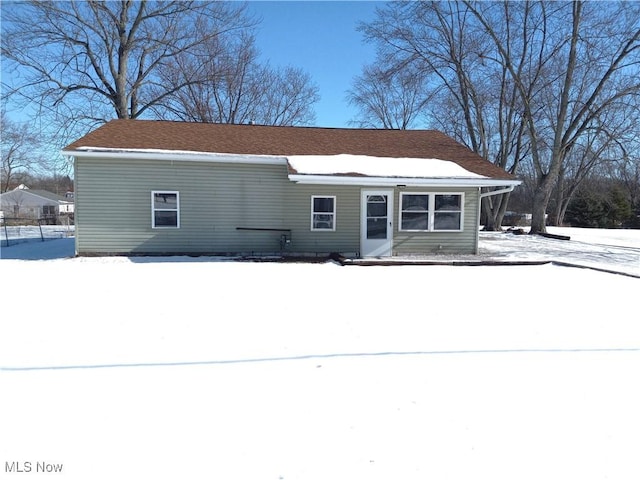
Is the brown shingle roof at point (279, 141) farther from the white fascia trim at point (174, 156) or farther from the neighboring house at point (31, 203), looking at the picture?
the neighboring house at point (31, 203)

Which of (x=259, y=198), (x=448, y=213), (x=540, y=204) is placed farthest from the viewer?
(x=540, y=204)

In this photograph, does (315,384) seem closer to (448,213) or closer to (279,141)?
(448,213)

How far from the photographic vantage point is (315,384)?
376 centimetres

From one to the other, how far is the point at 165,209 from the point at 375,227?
6367 mm

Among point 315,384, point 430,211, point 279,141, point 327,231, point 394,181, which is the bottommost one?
point 315,384

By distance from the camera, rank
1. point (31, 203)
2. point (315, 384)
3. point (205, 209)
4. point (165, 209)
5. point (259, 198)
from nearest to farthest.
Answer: point (315, 384)
point (165, 209)
point (205, 209)
point (259, 198)
point (31, 203)

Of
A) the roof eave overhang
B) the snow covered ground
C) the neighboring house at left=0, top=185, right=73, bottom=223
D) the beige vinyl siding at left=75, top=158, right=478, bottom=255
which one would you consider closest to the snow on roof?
the beige vinyl siding at left=75, top=158, right=478, bottom=255

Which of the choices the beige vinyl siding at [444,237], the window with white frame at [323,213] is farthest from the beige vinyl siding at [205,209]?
the beige vinyl siding at [444,237]

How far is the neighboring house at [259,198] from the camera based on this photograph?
11.7 metres

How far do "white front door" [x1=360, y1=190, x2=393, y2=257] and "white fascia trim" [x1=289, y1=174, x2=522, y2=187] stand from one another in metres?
0.61

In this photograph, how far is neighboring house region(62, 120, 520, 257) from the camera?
38.3ft

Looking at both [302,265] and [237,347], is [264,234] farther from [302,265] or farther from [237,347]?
[237,347]

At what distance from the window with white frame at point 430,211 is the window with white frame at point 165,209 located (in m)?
6.85

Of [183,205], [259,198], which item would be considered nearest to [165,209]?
[183,205]
